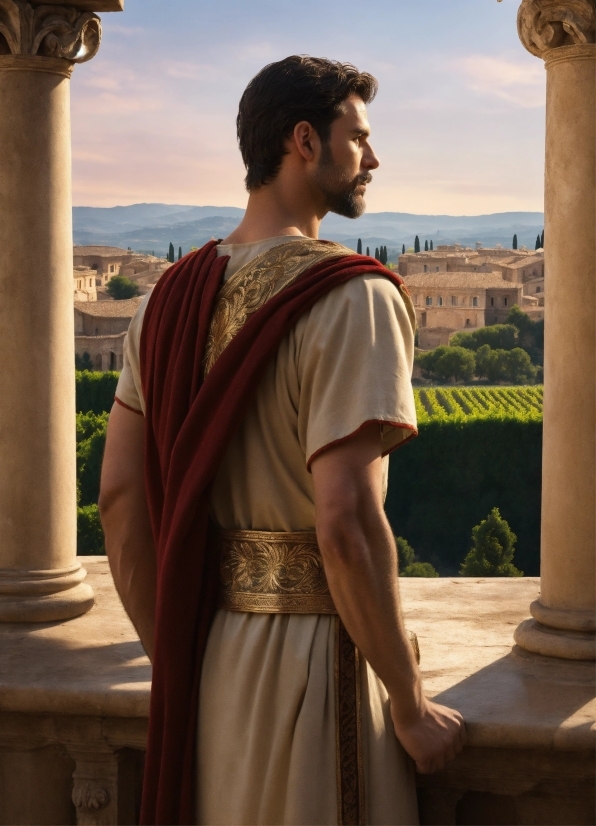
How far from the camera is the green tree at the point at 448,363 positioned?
116m

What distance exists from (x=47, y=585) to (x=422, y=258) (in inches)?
6335

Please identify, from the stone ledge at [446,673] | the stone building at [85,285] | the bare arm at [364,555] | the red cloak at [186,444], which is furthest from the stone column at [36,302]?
the stone building at [85,285]

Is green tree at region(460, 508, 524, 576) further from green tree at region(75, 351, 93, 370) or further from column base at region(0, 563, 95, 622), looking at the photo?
column base at region(0, 563, 95, 622)

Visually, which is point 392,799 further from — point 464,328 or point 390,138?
point 390,138

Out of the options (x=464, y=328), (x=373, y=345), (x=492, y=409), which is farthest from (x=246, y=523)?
(x=464, y=328)

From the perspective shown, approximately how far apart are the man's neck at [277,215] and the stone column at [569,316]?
2.90m

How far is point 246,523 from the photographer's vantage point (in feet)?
13.5

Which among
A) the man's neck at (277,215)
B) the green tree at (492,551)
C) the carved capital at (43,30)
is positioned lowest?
the green tree at (492,551)

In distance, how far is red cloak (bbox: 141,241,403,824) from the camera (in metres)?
3.88

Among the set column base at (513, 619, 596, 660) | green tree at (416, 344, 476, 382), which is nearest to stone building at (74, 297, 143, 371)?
green tree at (416, 344, 476, 382)

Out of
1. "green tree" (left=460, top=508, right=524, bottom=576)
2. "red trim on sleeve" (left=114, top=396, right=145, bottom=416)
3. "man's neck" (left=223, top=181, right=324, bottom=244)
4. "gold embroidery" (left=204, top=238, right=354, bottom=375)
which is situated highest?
"man's neck" (left=223, top=181, right=324, bottom=244)

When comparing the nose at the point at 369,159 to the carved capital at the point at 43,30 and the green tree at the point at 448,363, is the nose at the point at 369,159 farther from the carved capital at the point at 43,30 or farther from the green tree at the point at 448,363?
the green tree at the point at 448,363

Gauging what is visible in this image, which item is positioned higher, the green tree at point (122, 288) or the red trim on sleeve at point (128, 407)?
the green tree at point (122, 288)

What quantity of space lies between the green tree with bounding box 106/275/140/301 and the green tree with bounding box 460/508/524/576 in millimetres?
65430
